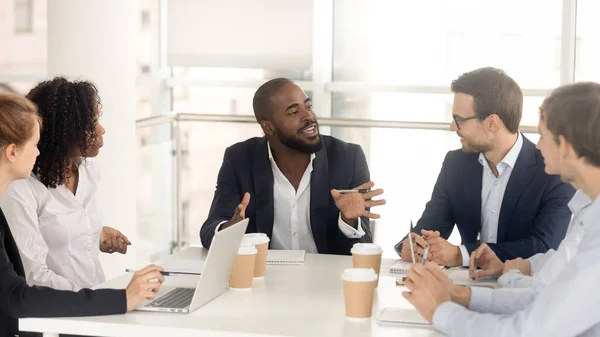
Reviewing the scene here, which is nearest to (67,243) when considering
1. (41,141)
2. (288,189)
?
(41,141)

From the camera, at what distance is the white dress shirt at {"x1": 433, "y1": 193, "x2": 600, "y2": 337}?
1.76m

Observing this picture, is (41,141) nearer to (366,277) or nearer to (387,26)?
(366,277)

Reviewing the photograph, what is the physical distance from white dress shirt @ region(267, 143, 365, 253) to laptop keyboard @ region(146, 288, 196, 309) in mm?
919

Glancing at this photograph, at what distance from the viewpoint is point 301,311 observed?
7.11 ft

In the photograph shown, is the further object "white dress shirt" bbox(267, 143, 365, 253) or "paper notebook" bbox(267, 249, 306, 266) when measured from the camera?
"white dress shirt" bbox(267, 143, 365, 253)

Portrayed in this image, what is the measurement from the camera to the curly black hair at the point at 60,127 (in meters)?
2.70

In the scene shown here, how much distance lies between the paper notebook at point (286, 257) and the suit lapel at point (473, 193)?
637 millimetres

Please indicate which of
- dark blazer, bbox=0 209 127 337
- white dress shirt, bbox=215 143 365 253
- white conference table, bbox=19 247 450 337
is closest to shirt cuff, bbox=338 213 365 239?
white dress shirt, bbox=215 143 365 253

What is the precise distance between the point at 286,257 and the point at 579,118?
1116mm

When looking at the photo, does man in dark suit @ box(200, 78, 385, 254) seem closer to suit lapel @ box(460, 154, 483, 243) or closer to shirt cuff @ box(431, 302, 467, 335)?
suit lapel @ box(460, 154, 483, 243)

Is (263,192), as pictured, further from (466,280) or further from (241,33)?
(241,33)

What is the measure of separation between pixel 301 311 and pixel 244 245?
33cm

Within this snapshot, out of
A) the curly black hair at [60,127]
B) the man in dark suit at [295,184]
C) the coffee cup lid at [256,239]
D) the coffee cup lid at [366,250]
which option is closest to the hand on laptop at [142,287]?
the coffee cup lid at [256,239]

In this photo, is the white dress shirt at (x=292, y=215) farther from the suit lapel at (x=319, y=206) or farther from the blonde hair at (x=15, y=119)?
the blonde hair at (x=15, y=119)
